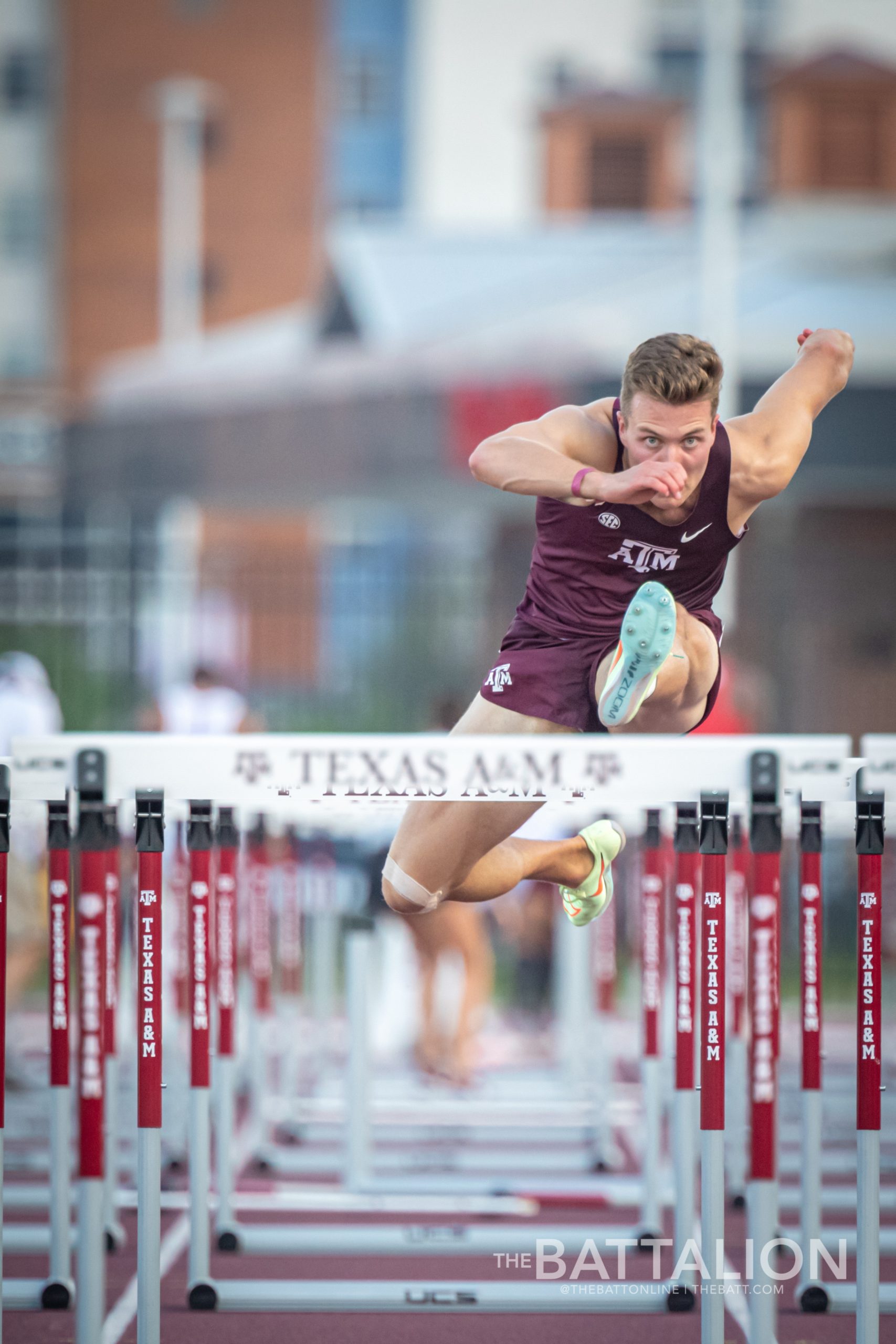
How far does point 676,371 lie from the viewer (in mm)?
3764

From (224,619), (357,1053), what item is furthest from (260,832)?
(224,619)

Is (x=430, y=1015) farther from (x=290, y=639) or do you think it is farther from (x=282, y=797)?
(x=290, y=639)

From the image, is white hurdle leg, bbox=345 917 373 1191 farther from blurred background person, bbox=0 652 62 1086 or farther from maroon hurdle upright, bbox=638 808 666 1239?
blurred background person, bbox=0 652 62 1086

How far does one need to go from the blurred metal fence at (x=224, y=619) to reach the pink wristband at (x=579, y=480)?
19.4ft

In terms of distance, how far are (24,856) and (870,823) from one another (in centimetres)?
500

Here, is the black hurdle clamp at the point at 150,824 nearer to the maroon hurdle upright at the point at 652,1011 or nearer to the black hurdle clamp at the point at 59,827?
the black hurdle clamp at the point at 59,827

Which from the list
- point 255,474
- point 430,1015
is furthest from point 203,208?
point 430,1015

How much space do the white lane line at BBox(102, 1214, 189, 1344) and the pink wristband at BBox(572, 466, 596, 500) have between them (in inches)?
90.9

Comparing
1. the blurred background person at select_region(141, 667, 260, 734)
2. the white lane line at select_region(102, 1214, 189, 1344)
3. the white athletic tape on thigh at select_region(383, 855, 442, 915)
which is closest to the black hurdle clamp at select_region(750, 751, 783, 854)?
the white athletic tape on thigh at select_region(383, 855, 442, 915)

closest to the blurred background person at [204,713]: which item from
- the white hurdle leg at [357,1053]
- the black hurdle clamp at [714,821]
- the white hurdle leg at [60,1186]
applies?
the white hurdle leg at [357,1053]

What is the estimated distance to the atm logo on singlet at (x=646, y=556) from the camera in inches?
160

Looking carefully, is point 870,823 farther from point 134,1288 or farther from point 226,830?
point 134,1288

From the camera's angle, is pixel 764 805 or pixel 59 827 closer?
pixel 764 805

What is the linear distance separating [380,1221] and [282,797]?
10.1 ft
